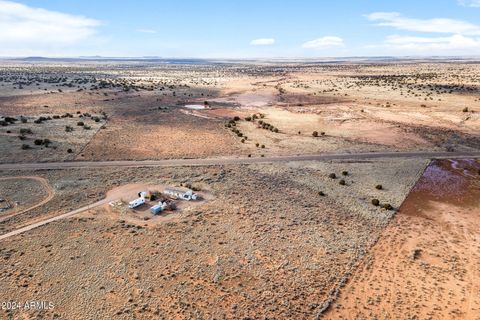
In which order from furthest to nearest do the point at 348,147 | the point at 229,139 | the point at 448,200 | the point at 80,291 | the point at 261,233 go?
the point at 229,139
the point at 348,147
the point at 448,200
the point at 261,233
the point at 80,291

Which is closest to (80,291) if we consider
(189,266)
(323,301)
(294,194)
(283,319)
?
(189,266)

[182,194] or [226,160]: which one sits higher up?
[182,194]

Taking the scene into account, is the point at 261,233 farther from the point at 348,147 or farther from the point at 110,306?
the point at 348,147

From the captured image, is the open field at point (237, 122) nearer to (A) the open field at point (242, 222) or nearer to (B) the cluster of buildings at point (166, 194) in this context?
(A) the open field at point (242, 222)

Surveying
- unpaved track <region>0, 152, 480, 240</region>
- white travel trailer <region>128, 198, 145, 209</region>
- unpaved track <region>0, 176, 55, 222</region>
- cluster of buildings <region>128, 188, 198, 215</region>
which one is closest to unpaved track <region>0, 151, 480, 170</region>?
unpaved track <region>0, 152, 480, 240</region>

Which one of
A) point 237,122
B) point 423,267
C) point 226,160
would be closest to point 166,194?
point 226,160

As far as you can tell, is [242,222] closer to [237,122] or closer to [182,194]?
[182,194]
